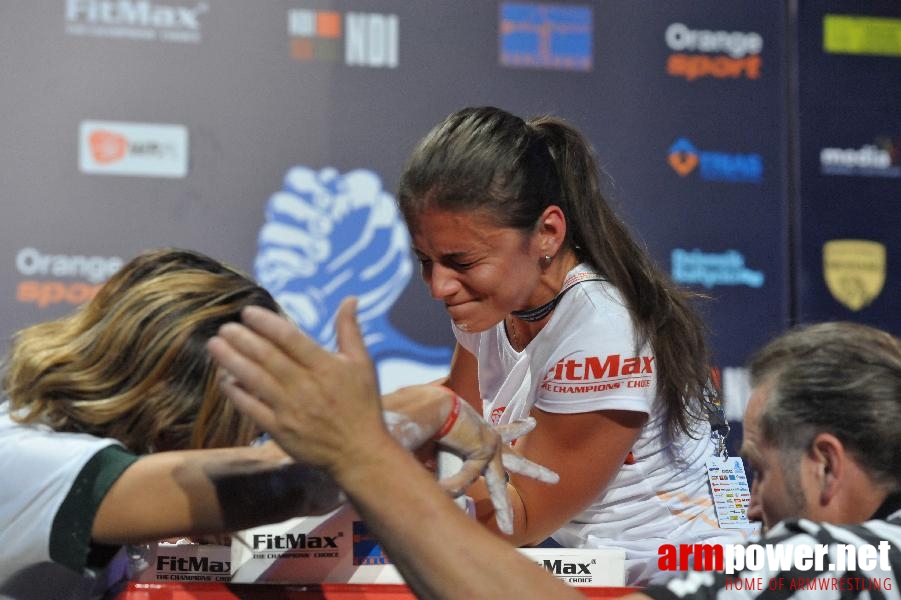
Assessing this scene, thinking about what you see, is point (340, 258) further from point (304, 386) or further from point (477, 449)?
point (304, 386)

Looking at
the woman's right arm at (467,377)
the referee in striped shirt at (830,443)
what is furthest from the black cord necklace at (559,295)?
the referee in striped shirt at (830,443)

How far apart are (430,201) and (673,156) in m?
2.38

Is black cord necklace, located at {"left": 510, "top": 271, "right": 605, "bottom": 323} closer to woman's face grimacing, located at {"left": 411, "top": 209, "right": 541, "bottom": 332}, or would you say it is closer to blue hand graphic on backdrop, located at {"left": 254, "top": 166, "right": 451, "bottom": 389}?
woman's face grimacing, located at {"left": 411, "top": 209, "right": 541, "bottom": 332}

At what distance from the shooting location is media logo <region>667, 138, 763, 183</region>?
389 centimetres

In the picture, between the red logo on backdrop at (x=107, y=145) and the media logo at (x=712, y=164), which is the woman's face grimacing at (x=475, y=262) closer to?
the red logo on backdrop at (x=107, y=145)

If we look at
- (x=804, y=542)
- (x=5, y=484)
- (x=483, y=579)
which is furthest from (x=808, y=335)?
(x=5, y=484)

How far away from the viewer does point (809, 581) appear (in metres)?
0.97

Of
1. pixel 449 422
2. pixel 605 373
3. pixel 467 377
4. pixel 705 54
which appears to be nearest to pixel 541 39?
pixel 705 54

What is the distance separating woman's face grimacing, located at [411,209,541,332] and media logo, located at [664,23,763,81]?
2.43 m

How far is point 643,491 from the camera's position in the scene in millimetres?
1718

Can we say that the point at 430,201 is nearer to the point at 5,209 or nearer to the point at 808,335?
the point at 808,335

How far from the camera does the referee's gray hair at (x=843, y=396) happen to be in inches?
42.5

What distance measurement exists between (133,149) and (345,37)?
81 cm

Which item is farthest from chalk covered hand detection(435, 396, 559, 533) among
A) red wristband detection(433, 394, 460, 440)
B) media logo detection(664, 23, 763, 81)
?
media logo detection(664, 23, 763, 81)
